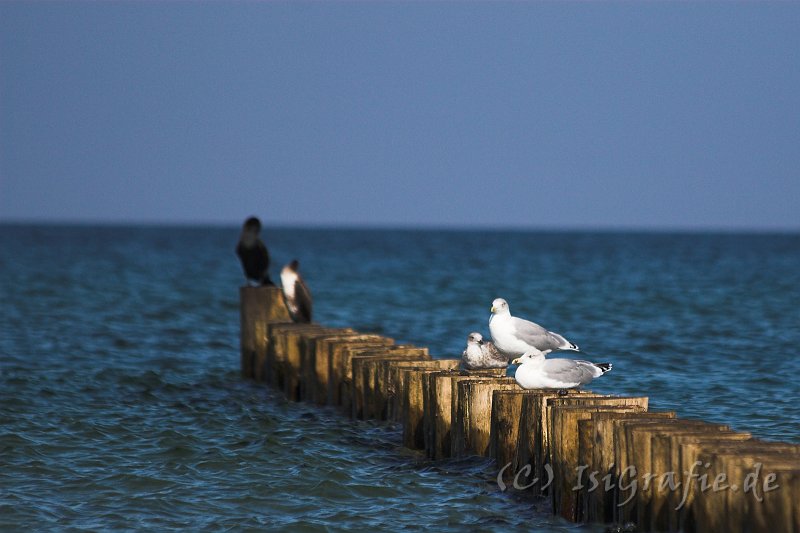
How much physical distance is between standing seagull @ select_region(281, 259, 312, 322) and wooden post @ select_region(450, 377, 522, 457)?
5.29 metres

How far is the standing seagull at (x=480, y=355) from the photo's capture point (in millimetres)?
10398

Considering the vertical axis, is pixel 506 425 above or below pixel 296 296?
below

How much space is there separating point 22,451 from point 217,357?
8.31 m

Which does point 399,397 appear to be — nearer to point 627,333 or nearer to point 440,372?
point 440,372

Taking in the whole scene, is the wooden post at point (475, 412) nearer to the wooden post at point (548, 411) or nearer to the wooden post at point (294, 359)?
the wooden post at point (548, 411)

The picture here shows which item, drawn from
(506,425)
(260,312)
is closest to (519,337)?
(506,425)

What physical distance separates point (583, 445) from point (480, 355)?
8.85 feet

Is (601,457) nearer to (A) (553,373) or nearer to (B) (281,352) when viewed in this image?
(A) (553,373)

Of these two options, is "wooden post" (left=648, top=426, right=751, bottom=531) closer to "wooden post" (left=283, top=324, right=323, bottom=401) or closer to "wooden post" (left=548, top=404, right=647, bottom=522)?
"wooden post" (left=548, top=404, right=647, bottom=522)

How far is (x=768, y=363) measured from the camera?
17.5 m

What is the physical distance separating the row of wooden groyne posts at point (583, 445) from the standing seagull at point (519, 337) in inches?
11.2

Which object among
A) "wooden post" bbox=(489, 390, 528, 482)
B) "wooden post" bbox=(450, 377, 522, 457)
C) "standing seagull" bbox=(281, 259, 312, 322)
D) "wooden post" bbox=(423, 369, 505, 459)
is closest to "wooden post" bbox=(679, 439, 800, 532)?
"wooden post" bbox=(489, 390, 528, 482)

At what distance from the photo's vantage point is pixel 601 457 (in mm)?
7617

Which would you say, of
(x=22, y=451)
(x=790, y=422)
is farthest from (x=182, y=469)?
(x=790, y=422)
